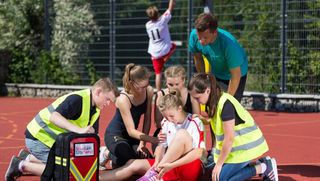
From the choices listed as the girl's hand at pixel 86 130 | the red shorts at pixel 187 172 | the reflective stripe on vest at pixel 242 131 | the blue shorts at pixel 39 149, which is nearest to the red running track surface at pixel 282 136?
the blue shorts at pixel 39 149

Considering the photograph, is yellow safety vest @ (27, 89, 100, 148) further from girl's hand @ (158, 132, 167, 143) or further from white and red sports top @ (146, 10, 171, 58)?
white and red sports top @ (146, 10, 171, 58)

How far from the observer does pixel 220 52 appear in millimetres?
8727

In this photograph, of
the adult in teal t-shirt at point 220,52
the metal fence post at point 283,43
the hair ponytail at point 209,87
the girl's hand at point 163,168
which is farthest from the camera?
the metal fence post at point 283,43

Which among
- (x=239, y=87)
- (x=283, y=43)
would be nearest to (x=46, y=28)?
(x=283, y=43)

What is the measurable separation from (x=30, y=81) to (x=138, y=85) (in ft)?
50.2

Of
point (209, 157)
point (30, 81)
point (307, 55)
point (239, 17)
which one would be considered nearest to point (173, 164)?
point (209, 157)

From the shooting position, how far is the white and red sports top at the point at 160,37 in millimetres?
16672

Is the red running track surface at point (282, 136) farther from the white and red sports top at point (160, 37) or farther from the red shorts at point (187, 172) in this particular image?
the white and red sports top at point (160, 37)

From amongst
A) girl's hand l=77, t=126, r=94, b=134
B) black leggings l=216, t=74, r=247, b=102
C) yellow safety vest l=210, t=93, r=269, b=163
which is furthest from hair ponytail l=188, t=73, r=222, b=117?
black leggings l=216, t=74, r=247, b=102

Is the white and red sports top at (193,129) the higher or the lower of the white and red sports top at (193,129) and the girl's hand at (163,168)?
the higher

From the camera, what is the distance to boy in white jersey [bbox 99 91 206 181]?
743 centimetres

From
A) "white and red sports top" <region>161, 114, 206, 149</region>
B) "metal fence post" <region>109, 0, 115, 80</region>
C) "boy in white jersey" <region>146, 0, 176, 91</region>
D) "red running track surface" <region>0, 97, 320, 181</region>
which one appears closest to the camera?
"white and red sports top" <region>161, 114, 206, 149</region>

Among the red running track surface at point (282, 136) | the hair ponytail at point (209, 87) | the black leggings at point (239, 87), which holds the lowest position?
the red running track surface at point (282, 136)

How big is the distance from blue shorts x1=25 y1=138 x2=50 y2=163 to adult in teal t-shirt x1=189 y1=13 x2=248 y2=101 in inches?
80.6
